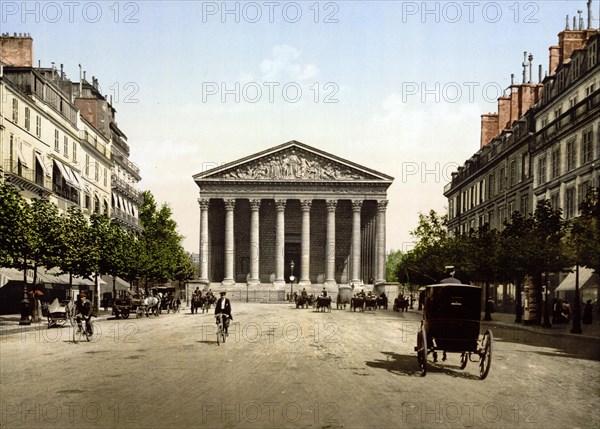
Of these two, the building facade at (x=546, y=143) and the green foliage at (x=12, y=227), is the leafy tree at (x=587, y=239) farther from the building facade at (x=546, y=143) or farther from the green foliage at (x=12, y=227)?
the green foliage at (x=12, y=227)

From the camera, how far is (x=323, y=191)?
10162 centimetres

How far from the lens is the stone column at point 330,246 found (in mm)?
101625

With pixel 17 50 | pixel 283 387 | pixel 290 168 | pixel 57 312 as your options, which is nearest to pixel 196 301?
pixel 57 312

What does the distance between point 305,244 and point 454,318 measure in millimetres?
85417

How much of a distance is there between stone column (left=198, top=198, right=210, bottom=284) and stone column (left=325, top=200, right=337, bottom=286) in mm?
15811

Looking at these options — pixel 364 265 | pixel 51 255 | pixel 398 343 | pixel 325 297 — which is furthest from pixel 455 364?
pixel 364 265

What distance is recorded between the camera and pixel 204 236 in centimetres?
10188

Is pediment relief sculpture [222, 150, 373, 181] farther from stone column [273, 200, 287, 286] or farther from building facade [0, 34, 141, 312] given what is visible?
building facade [0, 34, 141, 312]

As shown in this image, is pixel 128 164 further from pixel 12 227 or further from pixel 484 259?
pixel 12 227

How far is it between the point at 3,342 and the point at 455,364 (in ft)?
51.5

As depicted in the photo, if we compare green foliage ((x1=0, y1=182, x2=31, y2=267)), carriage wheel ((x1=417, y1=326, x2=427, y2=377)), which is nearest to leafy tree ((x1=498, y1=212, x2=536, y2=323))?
carriage wheel ((x1=417, y1=326, x2=427, y2=377))

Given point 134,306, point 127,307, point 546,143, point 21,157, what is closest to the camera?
point 127,307

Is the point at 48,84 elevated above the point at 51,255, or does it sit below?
above

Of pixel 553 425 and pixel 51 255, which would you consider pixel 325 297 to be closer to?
pixel 51 255
